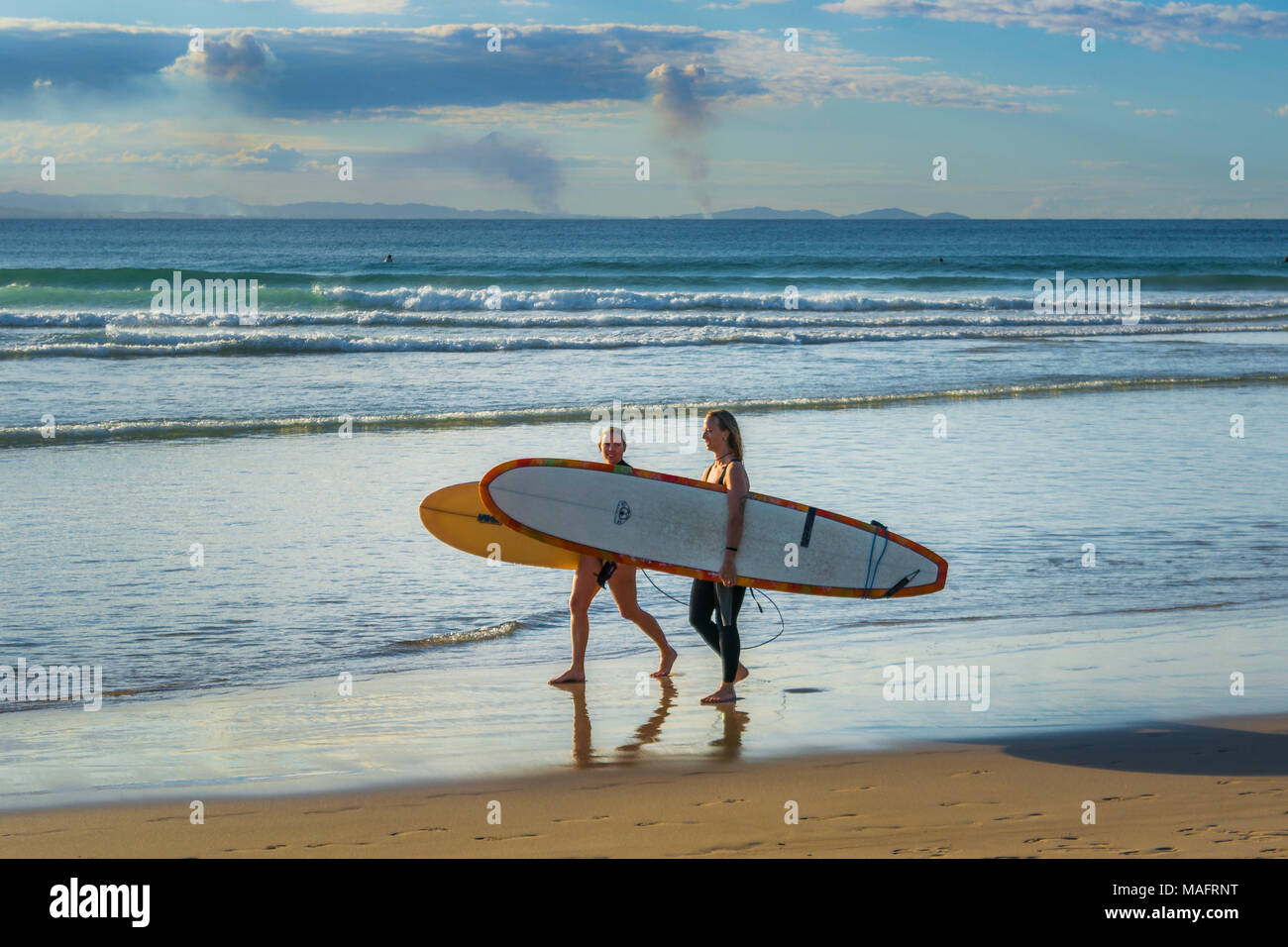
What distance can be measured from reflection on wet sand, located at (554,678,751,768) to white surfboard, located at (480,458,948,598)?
2.36 feet

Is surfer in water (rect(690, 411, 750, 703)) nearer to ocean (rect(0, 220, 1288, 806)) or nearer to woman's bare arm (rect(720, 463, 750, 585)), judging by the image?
woman's bare arm (rect(720, 463, 750, 585))

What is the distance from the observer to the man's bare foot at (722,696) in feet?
19.5

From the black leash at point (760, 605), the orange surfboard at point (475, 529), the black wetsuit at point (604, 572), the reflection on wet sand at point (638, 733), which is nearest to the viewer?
the reflection on wet sand at point (638, 733)

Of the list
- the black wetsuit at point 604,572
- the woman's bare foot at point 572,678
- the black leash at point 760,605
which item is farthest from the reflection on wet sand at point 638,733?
the black leash at point 760,605

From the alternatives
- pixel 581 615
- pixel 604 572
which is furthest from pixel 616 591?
pixel 581 615

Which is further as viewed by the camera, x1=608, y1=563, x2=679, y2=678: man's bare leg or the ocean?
x1=608, y1=563, x2=679, y2=678: man's bare leg

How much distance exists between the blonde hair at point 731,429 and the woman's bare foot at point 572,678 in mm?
1349

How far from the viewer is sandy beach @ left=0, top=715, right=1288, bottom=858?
13.7 ft

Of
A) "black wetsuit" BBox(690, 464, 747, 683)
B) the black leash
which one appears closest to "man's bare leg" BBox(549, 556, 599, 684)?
"black wetsuit" BBox(690, 464, 747, 683)

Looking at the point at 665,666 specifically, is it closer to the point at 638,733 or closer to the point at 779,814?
the point at 638,733

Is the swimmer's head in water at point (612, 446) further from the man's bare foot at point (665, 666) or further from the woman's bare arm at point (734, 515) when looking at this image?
the man's bare foot at point (665, 666)
